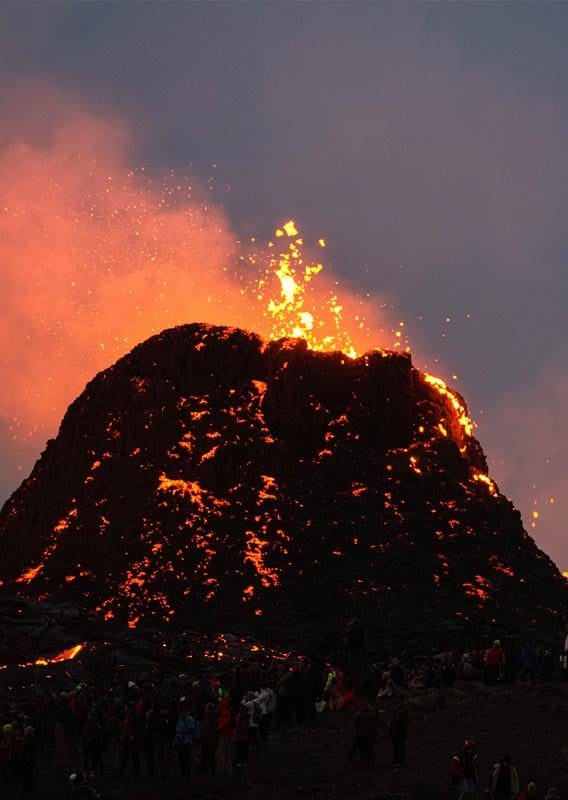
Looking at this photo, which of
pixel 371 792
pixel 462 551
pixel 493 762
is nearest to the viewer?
pixel 371 792

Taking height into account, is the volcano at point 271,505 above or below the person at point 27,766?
above

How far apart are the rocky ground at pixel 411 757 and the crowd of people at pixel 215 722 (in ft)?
1.48

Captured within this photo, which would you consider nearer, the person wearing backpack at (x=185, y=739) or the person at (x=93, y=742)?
the person wearing backpack at (x=185, y=739)

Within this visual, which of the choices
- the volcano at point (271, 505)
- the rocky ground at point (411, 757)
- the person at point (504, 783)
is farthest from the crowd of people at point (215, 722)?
the volcano at point (271, 505)

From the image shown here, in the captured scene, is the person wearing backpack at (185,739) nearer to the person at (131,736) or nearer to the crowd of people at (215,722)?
the crowd of people at (215,722)

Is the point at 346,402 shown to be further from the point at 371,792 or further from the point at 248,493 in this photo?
the point at 371,792

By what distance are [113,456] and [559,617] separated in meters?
38.5

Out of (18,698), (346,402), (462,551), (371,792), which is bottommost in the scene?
(371,792)

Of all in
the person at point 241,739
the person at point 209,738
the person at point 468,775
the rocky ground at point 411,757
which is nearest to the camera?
the person at point 468,775

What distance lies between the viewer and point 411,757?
26.3 metres

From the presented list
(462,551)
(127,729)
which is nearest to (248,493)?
(462,551)

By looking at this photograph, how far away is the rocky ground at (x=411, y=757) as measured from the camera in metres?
Result: 23.5

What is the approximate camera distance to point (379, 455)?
91.2 metres

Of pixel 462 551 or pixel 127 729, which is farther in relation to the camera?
pixel 462 551
